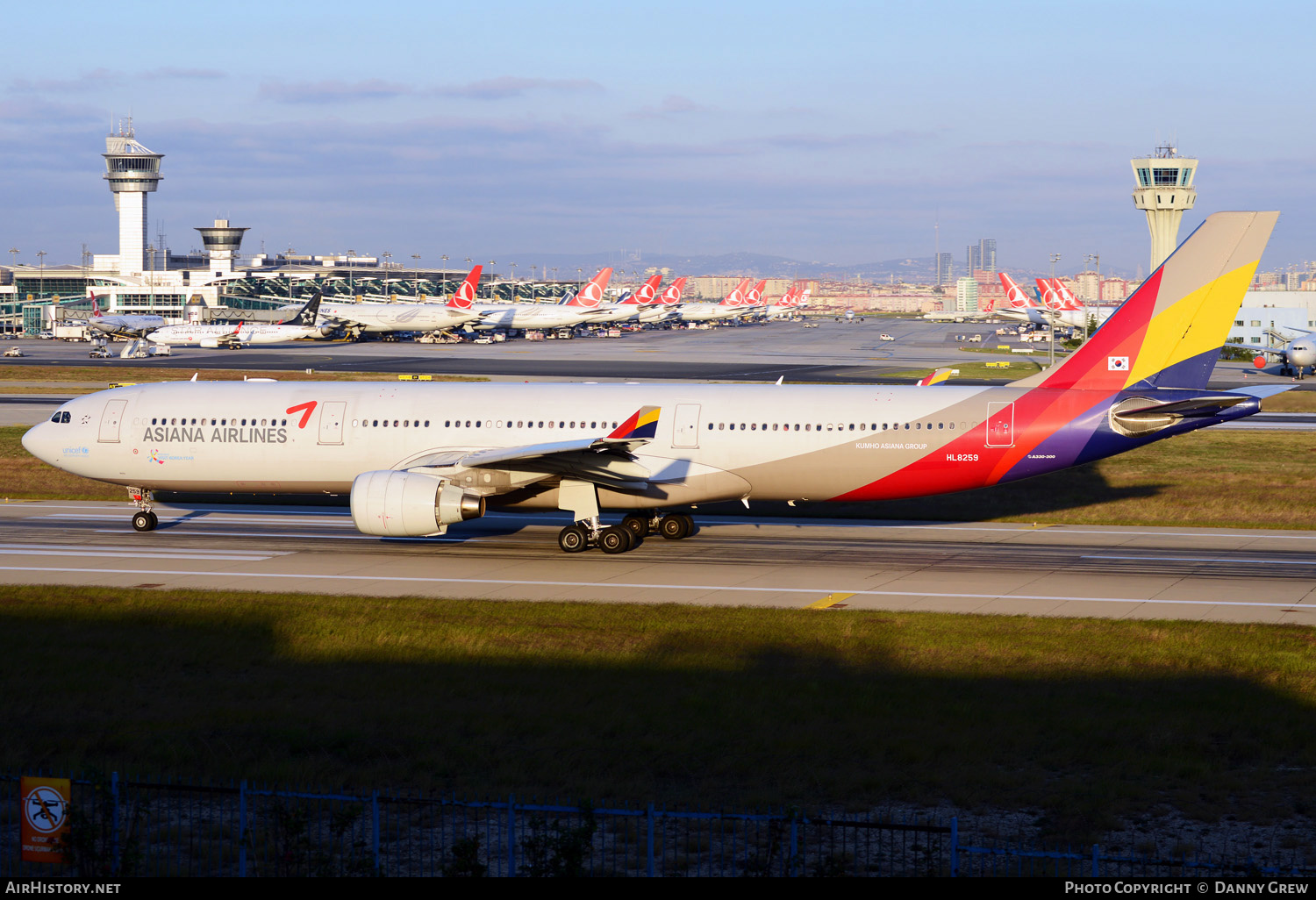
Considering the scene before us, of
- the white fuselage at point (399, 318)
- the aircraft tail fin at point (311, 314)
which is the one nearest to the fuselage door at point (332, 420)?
the aircraft tail fin at point (311, 314)

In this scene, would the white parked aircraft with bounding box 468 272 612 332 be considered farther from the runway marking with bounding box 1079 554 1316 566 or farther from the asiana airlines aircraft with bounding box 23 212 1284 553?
the runway marking with bounding box 1079 554 1316 566

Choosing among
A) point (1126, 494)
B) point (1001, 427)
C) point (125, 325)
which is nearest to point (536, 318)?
point (125, 325)

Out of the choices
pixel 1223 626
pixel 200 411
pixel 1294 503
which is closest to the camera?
pixel 1223 626

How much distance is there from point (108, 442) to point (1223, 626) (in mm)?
30344

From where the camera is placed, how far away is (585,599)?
2695 centimetres

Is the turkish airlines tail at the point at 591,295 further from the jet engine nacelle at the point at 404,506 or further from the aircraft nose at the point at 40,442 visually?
the jet engine nacelle at the point at 404,506

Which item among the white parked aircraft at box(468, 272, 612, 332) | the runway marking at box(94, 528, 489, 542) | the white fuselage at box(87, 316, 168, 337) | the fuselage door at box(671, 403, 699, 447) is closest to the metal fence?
the fuselage door at box(671, 403, 699, 447)

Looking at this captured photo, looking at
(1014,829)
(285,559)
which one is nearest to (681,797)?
(1014,829)

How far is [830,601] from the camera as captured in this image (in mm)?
26766

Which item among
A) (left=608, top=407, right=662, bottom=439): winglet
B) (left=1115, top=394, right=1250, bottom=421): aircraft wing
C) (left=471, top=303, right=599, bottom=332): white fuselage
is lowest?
(left=608, top=407, right=662, bottom=439): winglet

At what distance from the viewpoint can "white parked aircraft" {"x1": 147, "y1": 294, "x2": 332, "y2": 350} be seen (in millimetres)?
136125

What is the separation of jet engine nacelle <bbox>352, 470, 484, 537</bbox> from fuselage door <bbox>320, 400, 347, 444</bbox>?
3819 mm

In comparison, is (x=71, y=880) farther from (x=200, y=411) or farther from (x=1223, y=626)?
(x=200, y=411)

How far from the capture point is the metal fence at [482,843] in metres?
11.5
